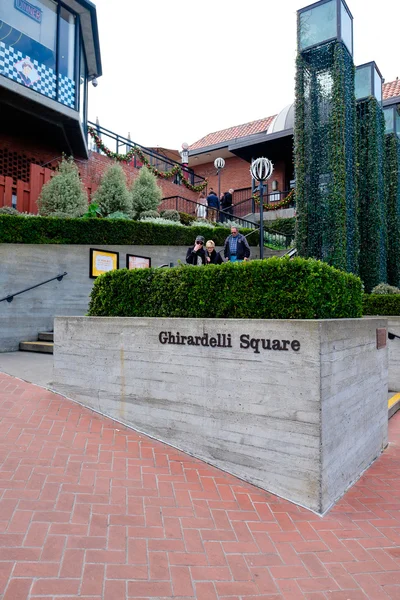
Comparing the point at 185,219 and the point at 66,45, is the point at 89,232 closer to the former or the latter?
the point at 185,219

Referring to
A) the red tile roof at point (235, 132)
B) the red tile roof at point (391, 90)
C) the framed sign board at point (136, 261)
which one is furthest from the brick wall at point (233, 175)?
the framed sign board at point (136, 261)

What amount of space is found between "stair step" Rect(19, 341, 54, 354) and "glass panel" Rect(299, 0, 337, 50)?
41.6 feet

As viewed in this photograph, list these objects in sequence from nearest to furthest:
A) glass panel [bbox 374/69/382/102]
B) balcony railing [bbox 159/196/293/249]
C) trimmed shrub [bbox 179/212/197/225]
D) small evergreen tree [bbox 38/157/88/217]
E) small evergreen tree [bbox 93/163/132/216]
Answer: small evergreen tree [bbox 38/157/88/217] < small evergreen tree [bbox 93/163/132/216] < glass panel [bbox 374/69/382/102] < trimmed shrub [bbox 179/212/197/225] < balcony railing [bbox 159/196/293/249]

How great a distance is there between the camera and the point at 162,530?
3129 mm

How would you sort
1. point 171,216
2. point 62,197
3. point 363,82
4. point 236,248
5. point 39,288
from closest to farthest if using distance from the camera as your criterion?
point 236,248, point 39,288, point 62,197, point 171,216, point 363,82

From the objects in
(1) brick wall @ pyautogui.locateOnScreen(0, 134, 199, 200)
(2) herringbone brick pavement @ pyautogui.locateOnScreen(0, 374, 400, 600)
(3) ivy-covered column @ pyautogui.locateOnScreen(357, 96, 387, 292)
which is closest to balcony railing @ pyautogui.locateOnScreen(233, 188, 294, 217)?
(3) ivy-covered column @ pyautogui.locateOnScreen(357, 96, 387, 292)

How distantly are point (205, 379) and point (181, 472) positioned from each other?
91 cm

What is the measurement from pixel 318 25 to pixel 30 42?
30.1ft

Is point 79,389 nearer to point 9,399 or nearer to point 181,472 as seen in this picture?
point 9,399

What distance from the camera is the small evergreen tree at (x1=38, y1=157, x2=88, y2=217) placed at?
42.1 ft

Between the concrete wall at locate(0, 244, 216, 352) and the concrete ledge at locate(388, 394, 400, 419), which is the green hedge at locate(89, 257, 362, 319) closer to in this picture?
the concrete ledge at locate(388, 394, 400, 419)

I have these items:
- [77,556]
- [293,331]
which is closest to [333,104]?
[293,331]

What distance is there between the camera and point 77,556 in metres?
2.71

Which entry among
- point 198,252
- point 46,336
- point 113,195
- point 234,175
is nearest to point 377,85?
point 113,195
